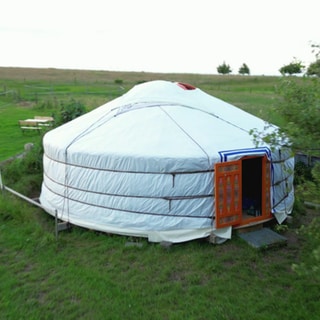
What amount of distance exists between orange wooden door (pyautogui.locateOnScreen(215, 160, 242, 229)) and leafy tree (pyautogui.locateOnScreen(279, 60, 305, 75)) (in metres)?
2.23

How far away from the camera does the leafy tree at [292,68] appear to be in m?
2.16

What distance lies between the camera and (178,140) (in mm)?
4863

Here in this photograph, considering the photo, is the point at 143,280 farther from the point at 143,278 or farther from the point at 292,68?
the point at 292,68

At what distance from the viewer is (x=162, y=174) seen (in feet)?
15.3

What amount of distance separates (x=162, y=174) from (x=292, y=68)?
2.56 metres

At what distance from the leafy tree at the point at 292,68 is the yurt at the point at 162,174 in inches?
85.4

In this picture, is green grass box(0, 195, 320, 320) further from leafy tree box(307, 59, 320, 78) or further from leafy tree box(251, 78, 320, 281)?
leafy tree box(307, 59, 320, 78)

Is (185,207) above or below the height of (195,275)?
above

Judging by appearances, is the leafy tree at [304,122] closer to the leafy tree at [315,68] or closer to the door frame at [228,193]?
the leafy tree at [315,68]

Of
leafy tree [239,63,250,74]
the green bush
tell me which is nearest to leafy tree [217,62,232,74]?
leafy tree [239,63,250,74]

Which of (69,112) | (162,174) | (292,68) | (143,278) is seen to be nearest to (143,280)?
(143,278)

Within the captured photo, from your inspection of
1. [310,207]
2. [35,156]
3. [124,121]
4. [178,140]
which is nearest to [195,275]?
[178,140]

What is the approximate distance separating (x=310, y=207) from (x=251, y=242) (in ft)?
7.01

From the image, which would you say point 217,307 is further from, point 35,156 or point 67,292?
point 35,156
